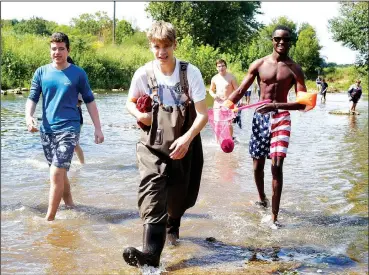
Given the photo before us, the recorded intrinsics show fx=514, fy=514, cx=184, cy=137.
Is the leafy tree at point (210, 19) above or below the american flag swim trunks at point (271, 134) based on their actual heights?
above

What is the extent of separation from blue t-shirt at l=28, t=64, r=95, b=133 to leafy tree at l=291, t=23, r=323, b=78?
75319 mm

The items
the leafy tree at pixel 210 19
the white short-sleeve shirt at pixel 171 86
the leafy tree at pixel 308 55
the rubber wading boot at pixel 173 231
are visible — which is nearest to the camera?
the white short-sleeve shirt at pixel 171 86

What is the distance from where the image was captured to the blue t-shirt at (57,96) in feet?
16.9

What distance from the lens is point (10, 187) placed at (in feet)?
22.7

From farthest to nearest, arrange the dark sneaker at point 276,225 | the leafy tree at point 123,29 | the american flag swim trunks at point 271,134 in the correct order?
1. the leafy tree at point 123,29
2. the american flag swim trunks at point 271,134
3. the dark sneaker at point 276,225

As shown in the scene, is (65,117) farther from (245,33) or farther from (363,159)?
(245,33)

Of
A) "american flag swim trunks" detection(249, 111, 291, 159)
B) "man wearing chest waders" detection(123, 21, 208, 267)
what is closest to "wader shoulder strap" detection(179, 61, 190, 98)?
"man wearing chest waders" detection(123, 21, 208, 267)

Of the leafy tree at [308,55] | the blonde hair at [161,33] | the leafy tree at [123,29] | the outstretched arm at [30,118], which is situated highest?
the leafy tree at [123,29]

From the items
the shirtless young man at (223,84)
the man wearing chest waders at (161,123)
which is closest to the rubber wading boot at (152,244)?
the man wearing chest waders at (161,123)

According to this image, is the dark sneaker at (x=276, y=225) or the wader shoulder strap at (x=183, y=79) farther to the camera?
the dark sneaker at (x=276, y=225)

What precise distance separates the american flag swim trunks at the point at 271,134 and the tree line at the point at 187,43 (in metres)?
25.3

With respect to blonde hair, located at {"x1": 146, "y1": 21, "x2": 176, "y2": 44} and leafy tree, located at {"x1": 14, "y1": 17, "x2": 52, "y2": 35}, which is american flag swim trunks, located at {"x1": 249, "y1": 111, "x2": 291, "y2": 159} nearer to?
blonde hair, located at {"x1": 146, "y1": 21, "x2": 176, "y2": 44}

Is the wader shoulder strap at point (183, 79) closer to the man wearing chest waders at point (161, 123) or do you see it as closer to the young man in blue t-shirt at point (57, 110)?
the man wearing chest waders at point (161, 123)

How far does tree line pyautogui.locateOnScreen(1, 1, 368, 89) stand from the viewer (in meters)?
33.9
